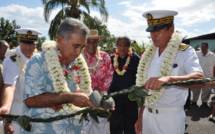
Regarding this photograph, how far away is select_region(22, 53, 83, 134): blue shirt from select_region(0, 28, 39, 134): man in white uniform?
140 centimetres

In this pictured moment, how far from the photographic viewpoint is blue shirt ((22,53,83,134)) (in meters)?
3.61

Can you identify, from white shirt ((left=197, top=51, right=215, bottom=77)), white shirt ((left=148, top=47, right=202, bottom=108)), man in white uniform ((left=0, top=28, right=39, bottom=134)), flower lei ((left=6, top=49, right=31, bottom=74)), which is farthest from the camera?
white shirt ((left=197, top=51, right=215, bottom=77))

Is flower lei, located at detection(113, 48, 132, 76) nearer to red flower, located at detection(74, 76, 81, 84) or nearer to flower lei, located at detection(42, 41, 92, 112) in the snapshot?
red flower, located at detection(74, 76, 81, 84)

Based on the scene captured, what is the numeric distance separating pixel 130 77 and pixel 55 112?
11.6 feet

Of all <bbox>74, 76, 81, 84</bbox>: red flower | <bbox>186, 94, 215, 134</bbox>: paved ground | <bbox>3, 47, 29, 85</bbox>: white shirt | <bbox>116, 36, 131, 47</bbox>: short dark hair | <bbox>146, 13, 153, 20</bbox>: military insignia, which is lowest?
<bbox>186, 94, 215, 134</bbox>: paved ground

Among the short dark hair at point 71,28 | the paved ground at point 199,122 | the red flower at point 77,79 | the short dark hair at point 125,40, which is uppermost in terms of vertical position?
the short dark hair at point 71,28

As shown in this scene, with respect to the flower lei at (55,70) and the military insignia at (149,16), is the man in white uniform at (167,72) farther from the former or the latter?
the flower lei at (55,70)

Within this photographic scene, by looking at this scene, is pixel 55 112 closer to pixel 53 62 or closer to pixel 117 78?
pixel 53 62

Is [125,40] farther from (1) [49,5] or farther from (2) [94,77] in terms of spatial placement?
(1) [49,5]

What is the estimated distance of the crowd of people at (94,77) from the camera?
359 centimetres

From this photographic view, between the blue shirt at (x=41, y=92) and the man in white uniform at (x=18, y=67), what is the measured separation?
140 cm

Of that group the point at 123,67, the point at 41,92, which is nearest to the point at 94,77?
the point at 123,67

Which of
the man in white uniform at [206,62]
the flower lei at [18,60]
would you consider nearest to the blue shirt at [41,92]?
the flower lei at [18,60]

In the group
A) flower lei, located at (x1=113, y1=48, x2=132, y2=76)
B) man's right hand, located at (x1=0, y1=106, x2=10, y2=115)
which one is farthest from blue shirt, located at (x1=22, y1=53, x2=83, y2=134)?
flower lei, located at (x1=113, y1=48, x2=132, y2=76)
